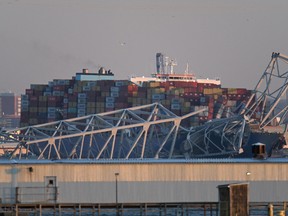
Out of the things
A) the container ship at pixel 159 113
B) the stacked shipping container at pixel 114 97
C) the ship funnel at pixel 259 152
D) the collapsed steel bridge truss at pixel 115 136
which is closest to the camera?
the ship funnel at pixel 259 152

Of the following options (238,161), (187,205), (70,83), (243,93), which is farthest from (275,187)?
(70,83)

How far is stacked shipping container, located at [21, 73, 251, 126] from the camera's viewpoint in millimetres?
174500

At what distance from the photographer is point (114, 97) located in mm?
182500

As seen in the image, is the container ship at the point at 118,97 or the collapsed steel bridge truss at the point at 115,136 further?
the container ship at the point at 118,97

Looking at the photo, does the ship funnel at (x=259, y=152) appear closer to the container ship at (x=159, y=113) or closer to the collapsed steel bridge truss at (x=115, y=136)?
the collapsed steel bridge truss at (x=115, y=136)

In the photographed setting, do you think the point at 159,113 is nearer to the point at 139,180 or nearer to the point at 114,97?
the point at 114,97

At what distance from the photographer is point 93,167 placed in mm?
69500

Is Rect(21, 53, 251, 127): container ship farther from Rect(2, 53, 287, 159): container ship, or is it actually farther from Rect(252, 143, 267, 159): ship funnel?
Rect(252, 143, 267, 159): ship funnel

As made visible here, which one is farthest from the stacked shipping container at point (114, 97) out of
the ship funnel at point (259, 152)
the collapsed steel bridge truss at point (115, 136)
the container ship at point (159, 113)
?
the ship funnel at point (259, 152)

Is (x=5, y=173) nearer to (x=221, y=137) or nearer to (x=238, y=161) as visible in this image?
(x=238, y=161)

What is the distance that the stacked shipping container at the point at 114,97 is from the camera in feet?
573

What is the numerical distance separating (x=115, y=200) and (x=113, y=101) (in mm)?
114082

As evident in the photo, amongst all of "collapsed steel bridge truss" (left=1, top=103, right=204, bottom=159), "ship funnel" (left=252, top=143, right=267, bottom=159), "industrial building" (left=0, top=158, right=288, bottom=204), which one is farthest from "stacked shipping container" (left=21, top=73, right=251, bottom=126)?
"industrial building" (left=0, top=158, right=288, bottom=204)

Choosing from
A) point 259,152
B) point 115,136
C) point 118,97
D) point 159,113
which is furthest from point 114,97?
point 259,152
